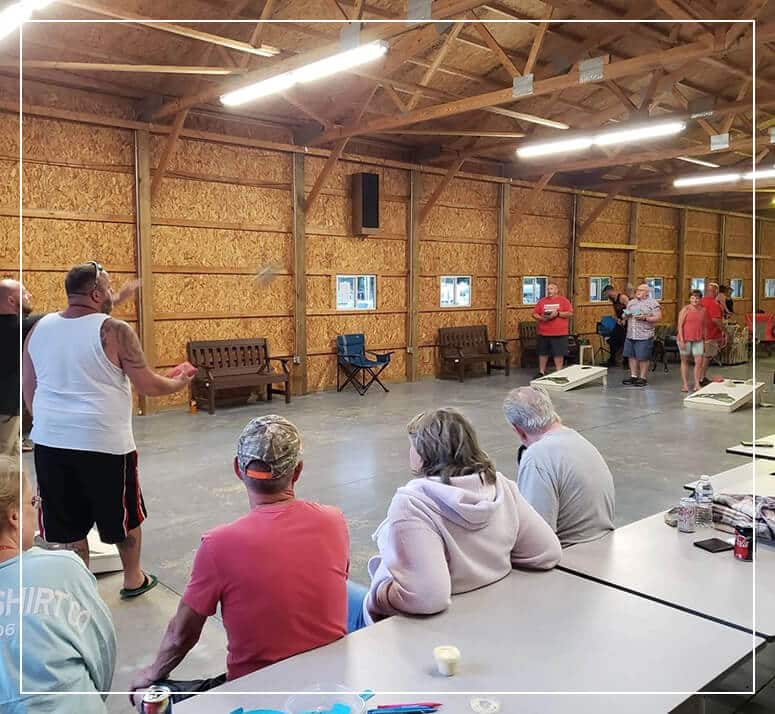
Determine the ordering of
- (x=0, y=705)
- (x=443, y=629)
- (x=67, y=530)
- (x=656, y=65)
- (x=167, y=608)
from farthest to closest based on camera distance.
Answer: (x=656, y=65)
(x=167, y=608)
(x=67, y=530)
(x=443, y=629)
(x=0, y=705)

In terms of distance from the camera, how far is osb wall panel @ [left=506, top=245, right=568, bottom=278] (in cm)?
1221

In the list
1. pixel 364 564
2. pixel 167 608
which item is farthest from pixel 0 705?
pixel 364 564

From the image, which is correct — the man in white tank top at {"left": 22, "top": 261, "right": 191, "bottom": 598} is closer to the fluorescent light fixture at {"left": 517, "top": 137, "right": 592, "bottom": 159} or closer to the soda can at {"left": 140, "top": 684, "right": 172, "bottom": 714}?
the soda can at {"left": 140, "top": 684, "right": 172, "bottom": 714}

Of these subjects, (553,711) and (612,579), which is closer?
(553,711)

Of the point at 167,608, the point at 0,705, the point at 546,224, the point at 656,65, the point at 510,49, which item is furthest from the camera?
the point at 546,224

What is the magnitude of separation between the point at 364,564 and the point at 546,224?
10215 mm

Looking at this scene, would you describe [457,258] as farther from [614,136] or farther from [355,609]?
[355,609]

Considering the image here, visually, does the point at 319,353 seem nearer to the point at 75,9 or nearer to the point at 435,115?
the point at 435,115

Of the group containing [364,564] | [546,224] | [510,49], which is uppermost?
[510,49]

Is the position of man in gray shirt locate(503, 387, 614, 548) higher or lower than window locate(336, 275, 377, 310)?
lower

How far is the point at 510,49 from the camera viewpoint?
8.39 meters

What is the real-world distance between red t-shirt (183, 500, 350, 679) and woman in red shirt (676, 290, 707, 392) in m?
8.25

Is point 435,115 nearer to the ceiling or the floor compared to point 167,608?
nearer to the ceiling

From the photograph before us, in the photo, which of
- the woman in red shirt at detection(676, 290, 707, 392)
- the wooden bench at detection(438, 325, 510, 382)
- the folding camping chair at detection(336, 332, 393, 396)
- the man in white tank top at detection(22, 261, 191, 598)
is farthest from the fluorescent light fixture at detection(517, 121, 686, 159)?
the man in white tank top at detection(22, 261, 191, 598)
